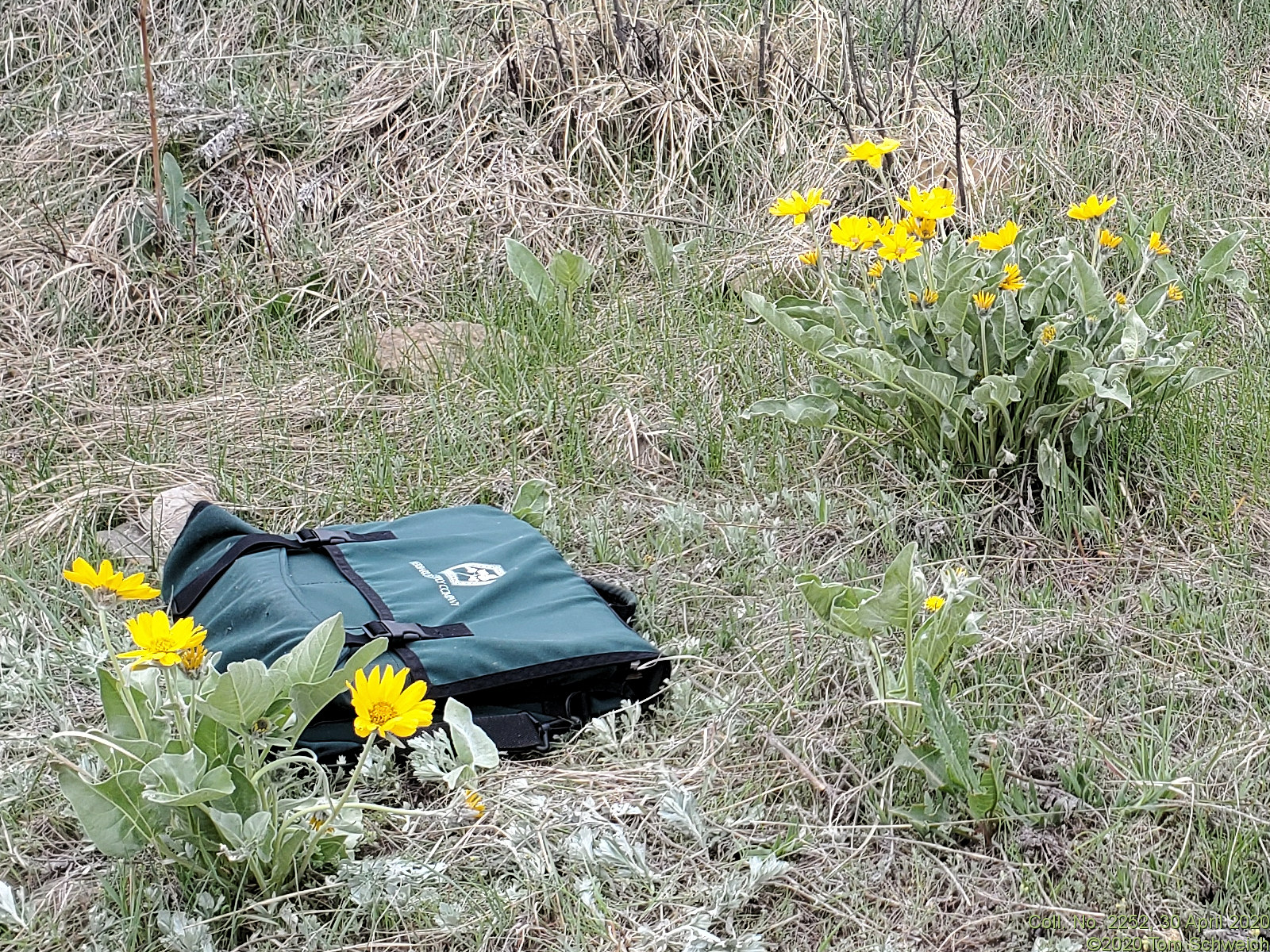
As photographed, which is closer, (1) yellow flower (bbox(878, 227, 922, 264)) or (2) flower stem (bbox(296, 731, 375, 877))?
(2) flower stem (bbox(296, 731, 375, 877))

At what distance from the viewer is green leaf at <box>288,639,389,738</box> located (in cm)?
168

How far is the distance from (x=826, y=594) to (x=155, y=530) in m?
1.60

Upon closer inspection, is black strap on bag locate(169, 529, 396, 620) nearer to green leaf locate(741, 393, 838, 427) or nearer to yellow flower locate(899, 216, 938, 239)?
green leaf locate(741, 393, 838, 427)

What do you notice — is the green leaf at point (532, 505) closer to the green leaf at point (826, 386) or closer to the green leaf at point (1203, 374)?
the green leaf at point (826, 386)

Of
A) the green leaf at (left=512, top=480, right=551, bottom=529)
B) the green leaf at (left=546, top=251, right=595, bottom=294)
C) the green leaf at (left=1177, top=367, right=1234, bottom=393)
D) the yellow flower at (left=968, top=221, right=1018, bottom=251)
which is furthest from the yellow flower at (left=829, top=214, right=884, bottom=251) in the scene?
the green leaf at (left=546, top=251, right=595, bottom=294)

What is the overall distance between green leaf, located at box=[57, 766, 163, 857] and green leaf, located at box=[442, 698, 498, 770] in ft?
1.51

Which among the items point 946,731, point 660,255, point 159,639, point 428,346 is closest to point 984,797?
point 946,731

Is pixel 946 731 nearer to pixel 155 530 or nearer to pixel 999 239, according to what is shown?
pixel 999 239

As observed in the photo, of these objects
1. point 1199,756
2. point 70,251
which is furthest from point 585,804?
point 70,251

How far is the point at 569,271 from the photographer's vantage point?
12.1ft

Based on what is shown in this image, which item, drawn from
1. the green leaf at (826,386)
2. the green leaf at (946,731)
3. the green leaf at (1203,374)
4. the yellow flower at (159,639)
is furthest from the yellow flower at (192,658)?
the green leaf at (1203,374)

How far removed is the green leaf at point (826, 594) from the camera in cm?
191

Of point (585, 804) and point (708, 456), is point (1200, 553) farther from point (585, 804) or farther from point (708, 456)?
point (585, 804)

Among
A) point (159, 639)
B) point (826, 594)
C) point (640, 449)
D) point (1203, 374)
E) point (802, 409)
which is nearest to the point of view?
point (159, 639)
